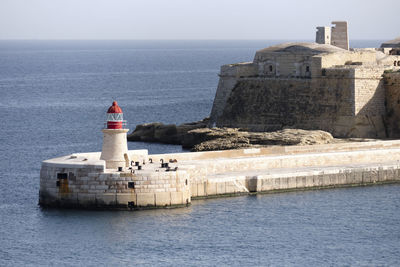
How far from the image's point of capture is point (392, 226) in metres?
29.9

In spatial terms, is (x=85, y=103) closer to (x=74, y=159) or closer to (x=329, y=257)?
(x=74, y=159)

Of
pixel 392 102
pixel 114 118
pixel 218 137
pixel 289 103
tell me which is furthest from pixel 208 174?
pixel 392 102

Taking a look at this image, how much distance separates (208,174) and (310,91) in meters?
14.6

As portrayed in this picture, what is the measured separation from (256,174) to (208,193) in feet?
7.19

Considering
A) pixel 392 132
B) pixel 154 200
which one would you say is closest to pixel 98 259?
pixel 154 200

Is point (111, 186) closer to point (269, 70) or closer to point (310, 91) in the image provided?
point (310, 91)

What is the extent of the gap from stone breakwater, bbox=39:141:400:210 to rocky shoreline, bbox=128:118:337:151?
13.1 feet

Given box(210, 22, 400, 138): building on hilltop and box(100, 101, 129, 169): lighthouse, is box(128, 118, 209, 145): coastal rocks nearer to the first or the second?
box(210, 22, 400, 138): building on hilltop

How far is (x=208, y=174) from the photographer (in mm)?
33500

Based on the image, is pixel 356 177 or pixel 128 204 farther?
pixel 356 177

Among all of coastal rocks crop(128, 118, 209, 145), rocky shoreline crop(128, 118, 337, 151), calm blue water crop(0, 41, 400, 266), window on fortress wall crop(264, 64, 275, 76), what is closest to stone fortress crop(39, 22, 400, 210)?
window on fortress wall crop(264, 64, 275, 76)

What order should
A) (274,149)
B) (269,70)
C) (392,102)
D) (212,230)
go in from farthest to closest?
(269,70), (392,102), (274,149), (212,230)

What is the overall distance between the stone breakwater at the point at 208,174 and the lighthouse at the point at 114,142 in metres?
0.41

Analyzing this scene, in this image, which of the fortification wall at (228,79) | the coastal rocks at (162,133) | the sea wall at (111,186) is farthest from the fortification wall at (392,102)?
the sea wall at (111,186)
